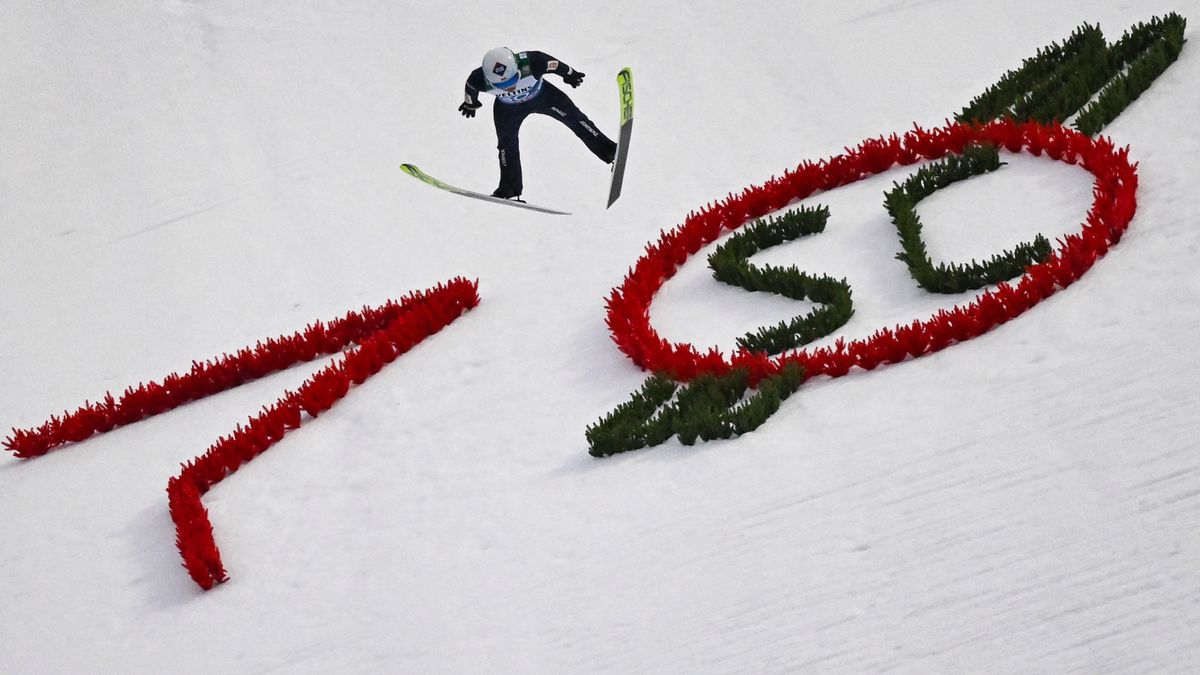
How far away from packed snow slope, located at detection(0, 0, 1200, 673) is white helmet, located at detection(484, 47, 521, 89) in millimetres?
1346

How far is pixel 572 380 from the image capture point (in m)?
8.23

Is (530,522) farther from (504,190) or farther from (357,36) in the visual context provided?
(357,36)

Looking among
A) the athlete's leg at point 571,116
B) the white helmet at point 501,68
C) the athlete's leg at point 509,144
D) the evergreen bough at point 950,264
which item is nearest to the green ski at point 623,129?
the athlete's leg at point 571,116

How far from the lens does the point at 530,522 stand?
701 centimetres

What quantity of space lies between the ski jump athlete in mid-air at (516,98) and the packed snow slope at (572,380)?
61 cm

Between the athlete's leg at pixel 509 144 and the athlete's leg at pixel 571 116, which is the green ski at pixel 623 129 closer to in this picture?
the athlete's leg at pixel 571 116

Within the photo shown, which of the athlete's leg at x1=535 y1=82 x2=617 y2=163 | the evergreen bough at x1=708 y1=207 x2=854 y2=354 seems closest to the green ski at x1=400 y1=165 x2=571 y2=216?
the athlete's leg at x1=535 y1=82 x2=617 y2=163

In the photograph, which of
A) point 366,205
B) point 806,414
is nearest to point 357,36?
Result: point 366,205

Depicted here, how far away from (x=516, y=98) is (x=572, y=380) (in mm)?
1970

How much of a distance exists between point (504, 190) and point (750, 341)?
8.60 ft

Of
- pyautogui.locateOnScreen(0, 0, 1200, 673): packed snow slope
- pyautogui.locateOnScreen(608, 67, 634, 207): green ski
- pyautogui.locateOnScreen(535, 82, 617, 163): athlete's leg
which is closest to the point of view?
pyautogui.locateOnScreen(0, 0, 1200, 673): packed snow slope

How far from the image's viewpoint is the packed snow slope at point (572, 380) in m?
5.96

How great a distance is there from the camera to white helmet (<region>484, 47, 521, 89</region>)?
8.80 metres

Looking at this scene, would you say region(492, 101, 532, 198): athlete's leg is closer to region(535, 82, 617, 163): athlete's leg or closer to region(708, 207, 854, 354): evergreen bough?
region(535, 82, 617, 163): athlete's leg
